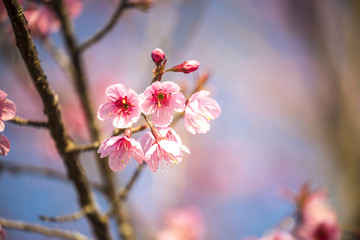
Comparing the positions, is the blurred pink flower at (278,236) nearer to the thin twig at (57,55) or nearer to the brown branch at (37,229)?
the brown branch at (37,229)

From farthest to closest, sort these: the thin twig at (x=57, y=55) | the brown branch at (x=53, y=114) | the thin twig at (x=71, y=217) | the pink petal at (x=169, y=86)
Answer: the thin twig at (x=57, y=55), the thin twig at (x=71, y=217), the pink petal at (x=169, y=86), the brown branch at (x=53, y=114)

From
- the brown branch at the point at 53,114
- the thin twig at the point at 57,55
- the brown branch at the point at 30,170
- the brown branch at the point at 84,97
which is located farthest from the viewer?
the thin twig at the point at 57,55

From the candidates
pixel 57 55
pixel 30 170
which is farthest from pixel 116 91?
pixel 57 55

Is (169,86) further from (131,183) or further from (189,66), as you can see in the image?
(131,183)

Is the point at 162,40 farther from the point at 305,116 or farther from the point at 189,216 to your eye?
the point at 305,116

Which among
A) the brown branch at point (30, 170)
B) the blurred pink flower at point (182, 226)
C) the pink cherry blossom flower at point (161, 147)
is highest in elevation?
the pink cherry blossom flower at point (161, 147)

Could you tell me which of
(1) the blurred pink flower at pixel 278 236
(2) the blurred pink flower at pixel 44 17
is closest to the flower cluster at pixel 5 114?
(2) the blurred pink flower at pixel 44 17

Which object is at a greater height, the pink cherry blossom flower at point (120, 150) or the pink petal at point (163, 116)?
the pink petal at point (163, 116)
